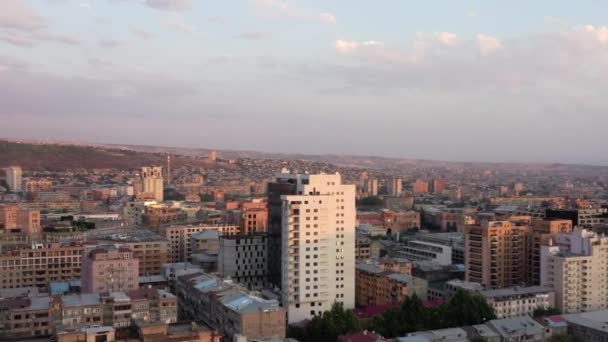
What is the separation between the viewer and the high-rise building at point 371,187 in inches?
2940

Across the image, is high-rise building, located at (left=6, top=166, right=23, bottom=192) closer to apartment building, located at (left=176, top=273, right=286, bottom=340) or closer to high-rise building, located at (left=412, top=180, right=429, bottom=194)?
high-rise building, located at (left=412, top=180, right=429, bottom=194)

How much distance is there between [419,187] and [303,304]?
6410cm

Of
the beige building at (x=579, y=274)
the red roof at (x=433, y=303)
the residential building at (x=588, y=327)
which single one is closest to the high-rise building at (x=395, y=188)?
the beige building at (x=579, y=274)

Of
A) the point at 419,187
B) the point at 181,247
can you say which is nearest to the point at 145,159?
the point at 419,187

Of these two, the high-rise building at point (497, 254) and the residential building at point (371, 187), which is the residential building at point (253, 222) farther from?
the residential building at point (371, 187)

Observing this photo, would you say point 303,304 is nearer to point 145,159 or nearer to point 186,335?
point 186,335

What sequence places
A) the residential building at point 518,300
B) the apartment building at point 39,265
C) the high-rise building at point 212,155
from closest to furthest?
the residential building at point 518,300
the apartment building at point 39,265
the high-rise building at point 212,155

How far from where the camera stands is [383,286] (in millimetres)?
23344

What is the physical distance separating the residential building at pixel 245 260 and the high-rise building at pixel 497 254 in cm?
735

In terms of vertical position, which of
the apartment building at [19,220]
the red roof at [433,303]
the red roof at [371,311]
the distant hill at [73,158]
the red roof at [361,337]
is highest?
the distant hill at [73,158]

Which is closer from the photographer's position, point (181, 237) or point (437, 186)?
point (181, 237)

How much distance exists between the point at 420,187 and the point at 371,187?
10565 millimetres

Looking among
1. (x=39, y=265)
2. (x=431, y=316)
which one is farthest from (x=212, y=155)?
(x=431, y=316)

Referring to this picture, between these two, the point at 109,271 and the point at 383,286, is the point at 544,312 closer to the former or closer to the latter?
the point at 383,286
